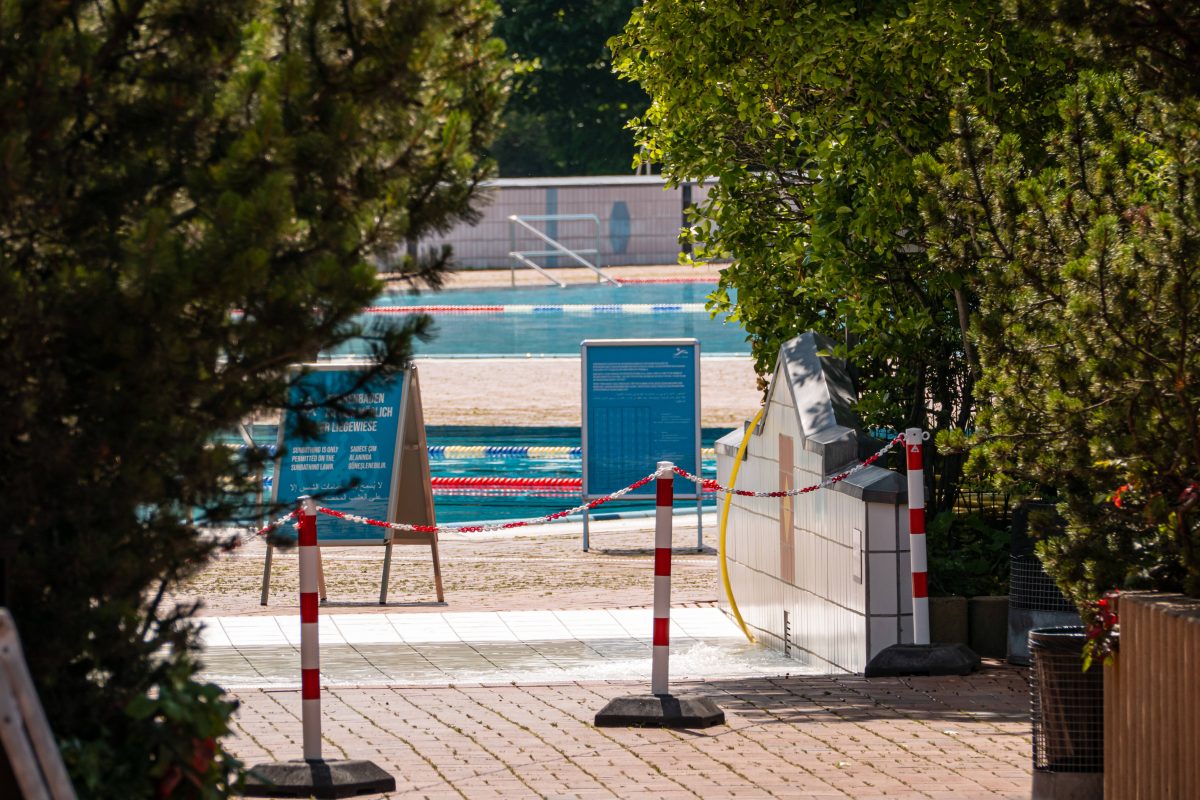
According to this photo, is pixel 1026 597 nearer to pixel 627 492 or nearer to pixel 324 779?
pixel 627 492

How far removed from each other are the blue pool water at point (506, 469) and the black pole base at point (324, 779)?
11304 millimetres

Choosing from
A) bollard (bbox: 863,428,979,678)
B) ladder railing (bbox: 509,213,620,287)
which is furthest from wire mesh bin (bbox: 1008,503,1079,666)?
ladder railing (bbox: 509,213,620,287)

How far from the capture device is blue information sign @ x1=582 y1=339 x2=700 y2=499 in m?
15.7

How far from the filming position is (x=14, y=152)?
12.0 ft

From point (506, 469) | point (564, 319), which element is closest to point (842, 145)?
point (506, 469)

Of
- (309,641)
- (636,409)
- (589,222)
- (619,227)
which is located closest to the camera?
(309,641)

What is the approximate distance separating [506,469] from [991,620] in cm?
1316

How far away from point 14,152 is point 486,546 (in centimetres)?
1244

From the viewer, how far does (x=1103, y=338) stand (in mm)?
5492

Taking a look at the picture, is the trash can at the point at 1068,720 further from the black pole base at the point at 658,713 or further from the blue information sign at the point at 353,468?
the blue information sign at the point at 353,468

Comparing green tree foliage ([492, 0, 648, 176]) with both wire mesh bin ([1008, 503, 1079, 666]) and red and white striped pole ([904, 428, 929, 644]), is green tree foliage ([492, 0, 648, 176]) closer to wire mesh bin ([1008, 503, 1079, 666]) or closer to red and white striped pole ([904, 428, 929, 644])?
wire mesh bin ([1008, 503, 1079, 666])

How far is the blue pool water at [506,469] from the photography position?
20.2 metres

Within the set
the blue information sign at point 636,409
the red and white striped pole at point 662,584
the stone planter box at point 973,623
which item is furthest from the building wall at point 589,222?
the red and white striped pole at point 662,584

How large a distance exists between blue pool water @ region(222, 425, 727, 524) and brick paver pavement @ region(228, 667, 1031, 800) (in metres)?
9.14
